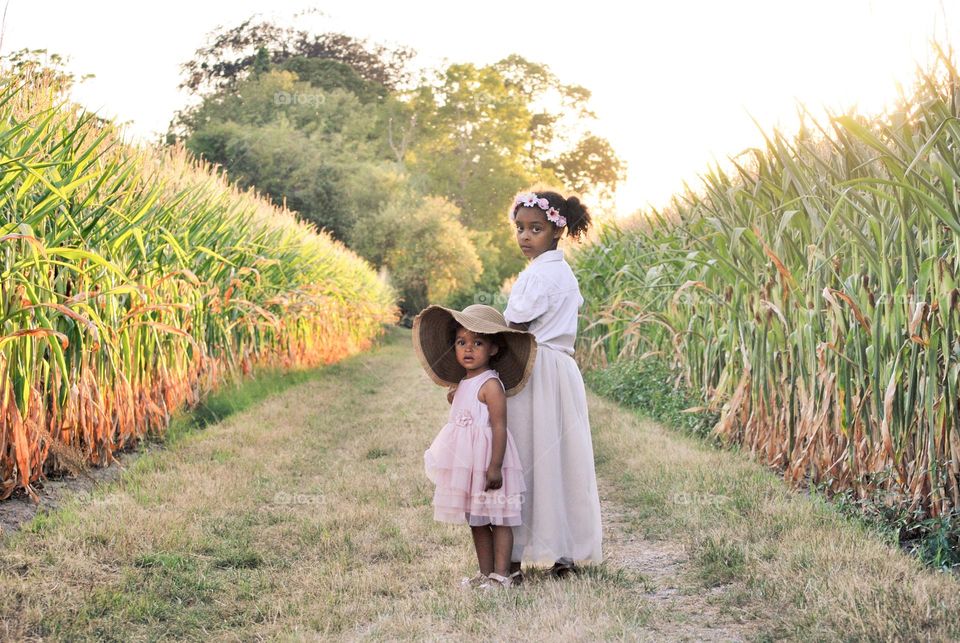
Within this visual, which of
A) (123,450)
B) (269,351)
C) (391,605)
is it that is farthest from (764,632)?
(269,351)

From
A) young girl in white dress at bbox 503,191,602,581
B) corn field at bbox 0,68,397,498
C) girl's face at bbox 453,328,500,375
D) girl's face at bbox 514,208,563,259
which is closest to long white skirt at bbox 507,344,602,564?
young girl in white dress at bbox 503,191,602,581

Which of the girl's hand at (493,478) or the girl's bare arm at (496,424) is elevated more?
Result: the girl's bare arm at (496,424)

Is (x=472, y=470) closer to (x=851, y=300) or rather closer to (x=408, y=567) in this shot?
(x=408, y=567)

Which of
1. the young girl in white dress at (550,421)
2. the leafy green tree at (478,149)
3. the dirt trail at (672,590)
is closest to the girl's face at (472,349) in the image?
the young girl in white dress at (550,421)

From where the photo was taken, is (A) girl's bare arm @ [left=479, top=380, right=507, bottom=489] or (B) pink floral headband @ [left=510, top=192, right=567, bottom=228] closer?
(A) girl's bare arm @ [left=479, top=380, right=507, bottom=489]

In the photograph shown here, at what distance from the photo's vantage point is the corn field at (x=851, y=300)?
12.3 feet

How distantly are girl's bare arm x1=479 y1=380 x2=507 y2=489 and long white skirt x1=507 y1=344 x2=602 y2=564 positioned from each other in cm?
16

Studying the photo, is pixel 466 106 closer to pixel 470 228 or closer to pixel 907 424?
pixel 470 228

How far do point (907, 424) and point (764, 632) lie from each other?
1401 mm

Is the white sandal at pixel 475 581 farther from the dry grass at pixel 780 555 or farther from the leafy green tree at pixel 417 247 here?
the leafy green tree at pixel 417 247

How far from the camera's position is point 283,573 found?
3.97 metres

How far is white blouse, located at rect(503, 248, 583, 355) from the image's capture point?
3.86m

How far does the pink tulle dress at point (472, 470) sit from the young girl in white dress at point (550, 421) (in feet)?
0.38

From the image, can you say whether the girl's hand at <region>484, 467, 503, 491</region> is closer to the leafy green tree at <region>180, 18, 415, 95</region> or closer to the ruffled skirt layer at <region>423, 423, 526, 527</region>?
the ruffled skirt layer at <region>423, 423, 526, 527</region>
